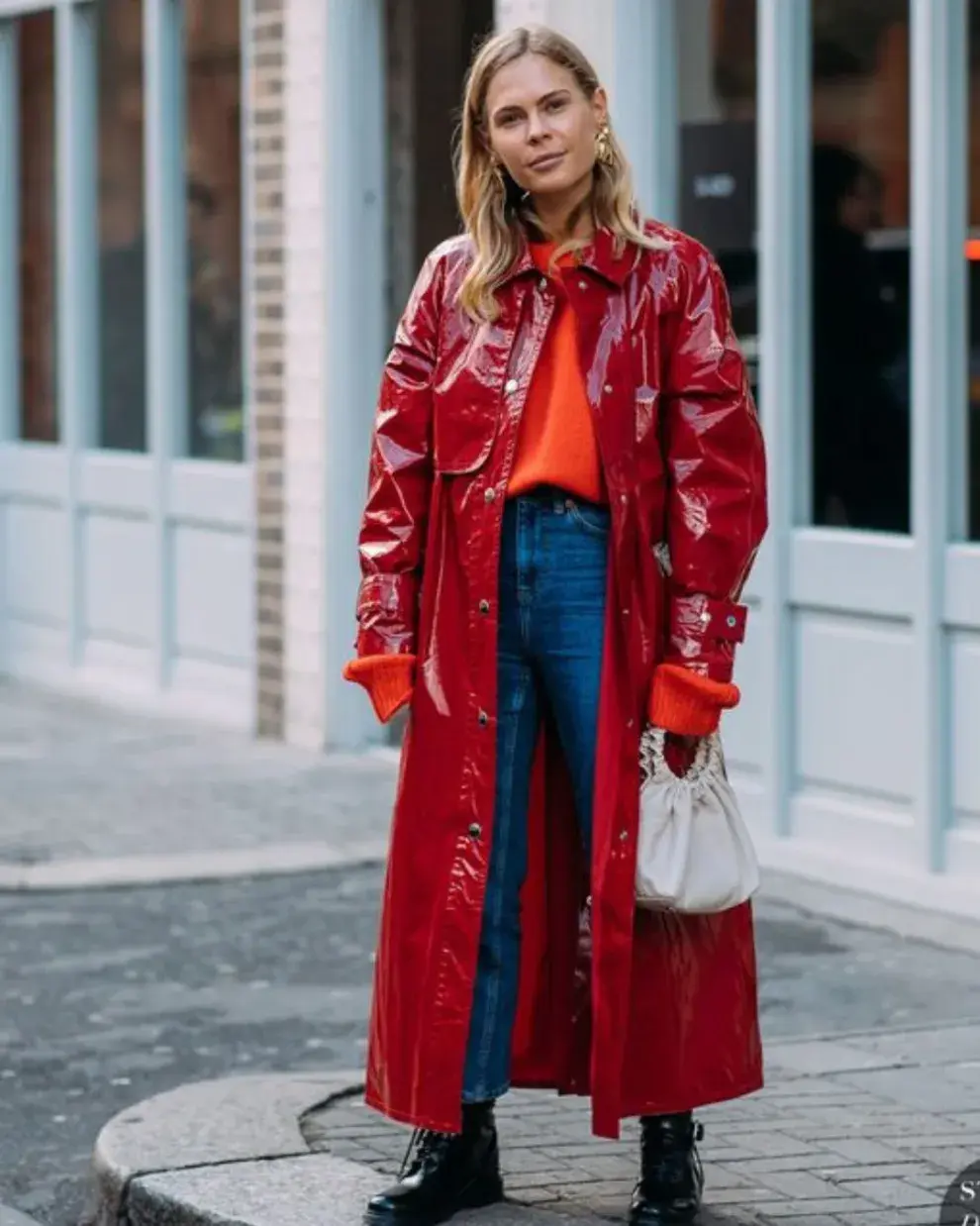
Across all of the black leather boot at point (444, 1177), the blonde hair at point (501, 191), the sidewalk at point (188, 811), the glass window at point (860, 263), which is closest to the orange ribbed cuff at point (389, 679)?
the blonde hair at point (501, 191)

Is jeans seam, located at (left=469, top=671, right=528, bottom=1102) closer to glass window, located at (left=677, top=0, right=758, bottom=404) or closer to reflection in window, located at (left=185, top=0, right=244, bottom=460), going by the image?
glass window, located at (left=677, top=0, right=758, bottom=404)

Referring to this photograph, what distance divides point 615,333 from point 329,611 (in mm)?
6433

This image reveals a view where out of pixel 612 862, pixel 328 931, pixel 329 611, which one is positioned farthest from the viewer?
pixel 329 611

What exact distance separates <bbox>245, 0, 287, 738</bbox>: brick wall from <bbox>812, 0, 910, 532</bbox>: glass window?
3144 mm

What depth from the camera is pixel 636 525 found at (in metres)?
4.90

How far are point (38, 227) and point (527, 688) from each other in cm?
959

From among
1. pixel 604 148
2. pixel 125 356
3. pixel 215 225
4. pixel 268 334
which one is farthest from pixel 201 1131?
pixel 125 356

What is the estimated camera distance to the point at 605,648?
4.94 metres

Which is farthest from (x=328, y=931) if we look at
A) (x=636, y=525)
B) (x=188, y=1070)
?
(x=636, y=525)

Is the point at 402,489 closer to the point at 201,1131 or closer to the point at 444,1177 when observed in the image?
the point at 444,1177

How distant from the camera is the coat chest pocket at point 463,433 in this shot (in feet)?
16.2

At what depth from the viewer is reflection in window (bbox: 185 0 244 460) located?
40.5 ft

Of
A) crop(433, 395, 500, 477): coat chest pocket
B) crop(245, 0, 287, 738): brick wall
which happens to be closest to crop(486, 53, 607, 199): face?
crop(433, 395, 500, 477): coat chest pocket

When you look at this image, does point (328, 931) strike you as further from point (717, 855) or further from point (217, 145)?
point (217, 145)
